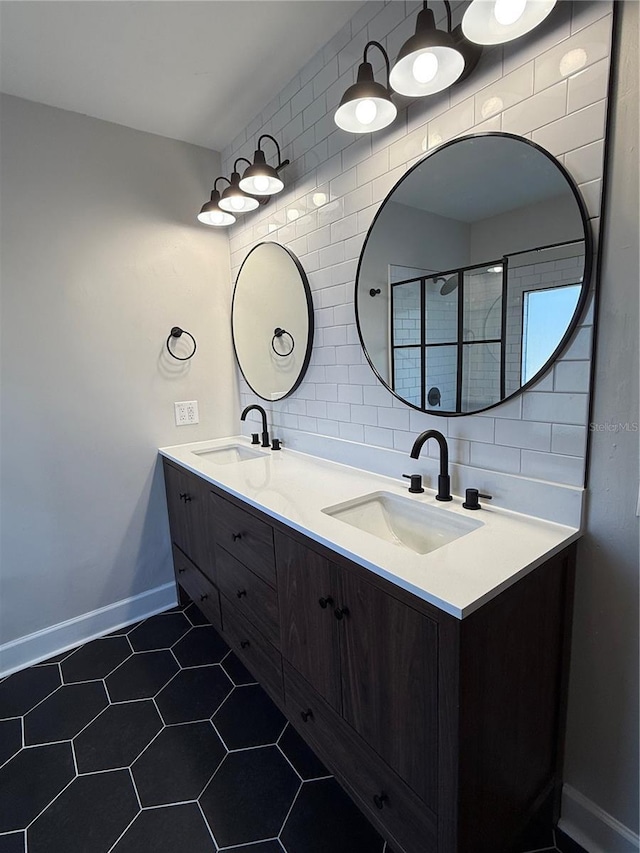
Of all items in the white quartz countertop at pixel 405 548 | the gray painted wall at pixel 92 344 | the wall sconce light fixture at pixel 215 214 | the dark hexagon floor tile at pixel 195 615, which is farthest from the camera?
the dark hexagon floor tile at pixel 195 615

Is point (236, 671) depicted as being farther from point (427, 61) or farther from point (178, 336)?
point (427, 61)

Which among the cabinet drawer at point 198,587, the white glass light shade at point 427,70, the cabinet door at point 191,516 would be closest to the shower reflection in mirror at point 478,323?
the white glass light shade at point 427,70

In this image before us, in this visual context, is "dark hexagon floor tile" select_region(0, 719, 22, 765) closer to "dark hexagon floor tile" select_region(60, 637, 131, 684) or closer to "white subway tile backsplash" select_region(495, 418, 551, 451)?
"dark hexagon floor tile" select_region(60, 637, 131, 684)

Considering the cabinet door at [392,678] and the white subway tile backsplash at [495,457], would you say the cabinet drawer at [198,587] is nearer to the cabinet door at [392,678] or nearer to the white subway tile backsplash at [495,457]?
the cabinet door at [392,678]

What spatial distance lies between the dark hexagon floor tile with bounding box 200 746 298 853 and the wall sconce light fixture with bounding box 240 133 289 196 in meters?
2.21

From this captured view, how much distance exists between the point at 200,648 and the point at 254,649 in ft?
1.95

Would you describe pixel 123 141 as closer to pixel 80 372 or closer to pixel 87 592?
pixel 80 372

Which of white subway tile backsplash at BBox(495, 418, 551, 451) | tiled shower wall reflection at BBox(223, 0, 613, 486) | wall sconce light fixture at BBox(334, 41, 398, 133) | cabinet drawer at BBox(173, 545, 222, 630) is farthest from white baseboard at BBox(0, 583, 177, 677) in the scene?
wall sconce light fixture at BBox(334, 41, 398, 133)

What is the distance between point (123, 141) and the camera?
2123 millimetres

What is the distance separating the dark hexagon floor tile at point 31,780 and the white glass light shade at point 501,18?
2557 mm

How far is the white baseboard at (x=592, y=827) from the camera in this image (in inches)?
44.6

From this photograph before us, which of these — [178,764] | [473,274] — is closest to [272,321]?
[473,274]

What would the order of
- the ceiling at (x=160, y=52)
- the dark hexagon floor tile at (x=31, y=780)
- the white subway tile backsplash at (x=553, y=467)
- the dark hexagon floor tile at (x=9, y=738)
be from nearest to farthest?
the white subway tile backsplash at (x=553, y=467) < the dark hexagon floor tile at (x=31, y=780) < the ceiling at (x=160, y=52) < the dark hexagon floor tile at (x=9, y=738)

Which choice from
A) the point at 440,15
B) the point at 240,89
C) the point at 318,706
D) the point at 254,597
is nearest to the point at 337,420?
the point at 254,597
